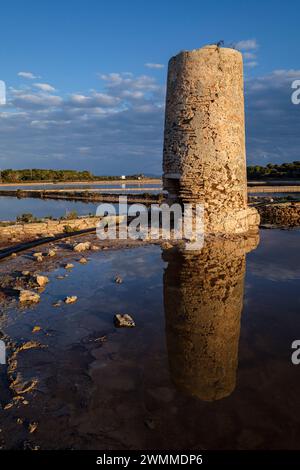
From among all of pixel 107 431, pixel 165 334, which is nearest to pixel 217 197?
pixel 165 334

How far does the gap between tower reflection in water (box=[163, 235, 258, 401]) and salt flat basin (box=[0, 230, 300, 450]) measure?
2cm

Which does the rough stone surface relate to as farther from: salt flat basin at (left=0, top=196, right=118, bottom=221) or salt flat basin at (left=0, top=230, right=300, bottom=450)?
salt flat basin at (left=0, top=196, right=118, bottom=221)

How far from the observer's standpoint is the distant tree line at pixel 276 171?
133 feet

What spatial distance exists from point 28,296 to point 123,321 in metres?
1.58

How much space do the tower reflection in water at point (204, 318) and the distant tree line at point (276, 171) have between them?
3689cm

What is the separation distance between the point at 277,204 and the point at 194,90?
701cm

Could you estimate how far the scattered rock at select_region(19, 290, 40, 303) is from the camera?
4746 millimetres

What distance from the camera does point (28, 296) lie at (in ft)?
15.7

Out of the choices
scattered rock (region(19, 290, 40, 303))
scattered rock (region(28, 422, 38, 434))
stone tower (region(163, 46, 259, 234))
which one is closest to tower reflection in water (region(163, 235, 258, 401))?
scattered rock (region(28, 422, 38, 434))

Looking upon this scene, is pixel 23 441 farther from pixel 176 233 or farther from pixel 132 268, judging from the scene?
pixel 176 233

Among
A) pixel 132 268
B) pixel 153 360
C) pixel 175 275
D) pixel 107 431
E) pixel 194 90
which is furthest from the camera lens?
pixel 194 90

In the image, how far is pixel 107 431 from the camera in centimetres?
234

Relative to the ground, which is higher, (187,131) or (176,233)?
(187,131)
